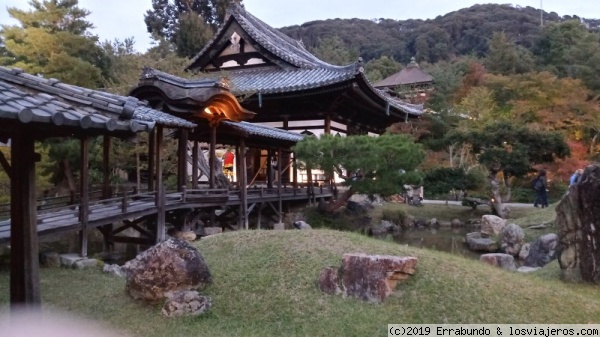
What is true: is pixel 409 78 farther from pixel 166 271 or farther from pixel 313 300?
pixel 166 271

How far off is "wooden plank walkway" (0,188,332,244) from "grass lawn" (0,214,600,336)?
5.36 ft

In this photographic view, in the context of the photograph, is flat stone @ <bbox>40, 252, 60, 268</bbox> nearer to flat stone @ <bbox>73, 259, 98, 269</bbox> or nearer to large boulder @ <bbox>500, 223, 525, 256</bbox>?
flat stone @ <bbox>73, 259, 98, 269</bbox>

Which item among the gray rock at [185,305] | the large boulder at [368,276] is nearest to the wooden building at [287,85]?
the large boulder at [368,276]

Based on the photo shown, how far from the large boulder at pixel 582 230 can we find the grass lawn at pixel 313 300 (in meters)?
0.32

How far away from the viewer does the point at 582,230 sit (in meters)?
7.10

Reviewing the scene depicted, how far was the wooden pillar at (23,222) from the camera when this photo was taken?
162 inches

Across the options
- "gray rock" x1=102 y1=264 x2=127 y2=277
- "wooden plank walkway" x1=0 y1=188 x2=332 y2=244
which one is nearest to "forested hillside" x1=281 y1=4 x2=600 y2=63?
"wooden plank walkway" x1=0 y1=188 x2=332 y2=244

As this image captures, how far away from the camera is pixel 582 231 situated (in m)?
7.10

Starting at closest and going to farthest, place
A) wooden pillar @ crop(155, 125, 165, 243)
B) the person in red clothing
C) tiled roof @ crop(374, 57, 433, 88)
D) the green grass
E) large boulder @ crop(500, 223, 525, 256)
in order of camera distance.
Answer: the green grass, wooden pillar @ crop(155, 125, 165, 243), large boulder @ crop(500, 223, 525, 256), the person in red clothing, tiled roof @ crop(374, 57, 433, 88)

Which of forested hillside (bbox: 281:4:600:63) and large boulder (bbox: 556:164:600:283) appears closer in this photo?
large boulder (bbox: 556:164:600:283)

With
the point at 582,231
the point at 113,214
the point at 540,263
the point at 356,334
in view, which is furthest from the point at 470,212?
the point at 356,334

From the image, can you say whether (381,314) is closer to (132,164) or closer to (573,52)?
(132,164)

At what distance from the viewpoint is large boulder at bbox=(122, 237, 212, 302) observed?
18.6 feet

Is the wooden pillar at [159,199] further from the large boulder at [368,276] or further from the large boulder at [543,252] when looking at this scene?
the large boulder at [543,252]
